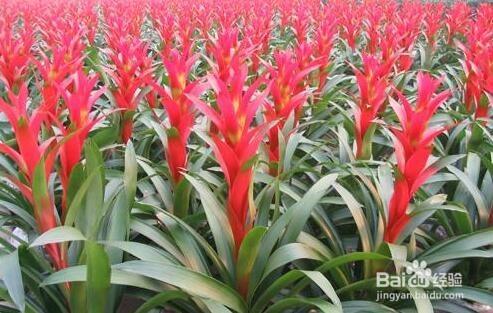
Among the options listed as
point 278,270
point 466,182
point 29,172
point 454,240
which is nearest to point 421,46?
point 466,182

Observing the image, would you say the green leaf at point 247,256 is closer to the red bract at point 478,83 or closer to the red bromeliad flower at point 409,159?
the red bromeliad flower at point 409,159

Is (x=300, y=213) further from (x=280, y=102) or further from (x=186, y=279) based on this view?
(x=280, y=102)

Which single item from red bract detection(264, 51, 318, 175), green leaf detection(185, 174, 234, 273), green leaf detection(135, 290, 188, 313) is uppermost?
red bract detection(264, 51, 318, 175)

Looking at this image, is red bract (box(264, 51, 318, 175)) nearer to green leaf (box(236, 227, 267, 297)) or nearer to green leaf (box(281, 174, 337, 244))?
green leaf (box(281, 174, 337, 244))

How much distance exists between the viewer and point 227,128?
5.64 ft

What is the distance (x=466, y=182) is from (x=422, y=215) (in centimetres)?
39

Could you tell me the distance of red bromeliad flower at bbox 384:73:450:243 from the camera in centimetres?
171

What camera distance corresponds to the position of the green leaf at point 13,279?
4.53 ft

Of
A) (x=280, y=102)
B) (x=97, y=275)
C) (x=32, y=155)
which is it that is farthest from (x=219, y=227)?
(x=280, y=102)

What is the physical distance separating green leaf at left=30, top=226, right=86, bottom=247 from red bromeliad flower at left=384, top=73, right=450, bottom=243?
1.09 metres

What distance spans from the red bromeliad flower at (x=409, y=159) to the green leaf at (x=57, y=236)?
43.0 inches

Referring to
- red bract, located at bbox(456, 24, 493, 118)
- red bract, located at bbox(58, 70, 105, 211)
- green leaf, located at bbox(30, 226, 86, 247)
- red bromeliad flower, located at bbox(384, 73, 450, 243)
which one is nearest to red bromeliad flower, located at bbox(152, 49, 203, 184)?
red bract, located at bbox(58, 70, 105, 211)

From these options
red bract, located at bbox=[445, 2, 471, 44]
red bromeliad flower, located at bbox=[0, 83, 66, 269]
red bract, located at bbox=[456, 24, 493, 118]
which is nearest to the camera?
red bromeliad flower, located at bbox=[0, 83, 66, 269]

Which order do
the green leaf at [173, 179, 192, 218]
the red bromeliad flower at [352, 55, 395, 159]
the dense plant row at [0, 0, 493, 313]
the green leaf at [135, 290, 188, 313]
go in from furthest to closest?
the red bromeliad flower at [352, 55, 395, 159], the green leaf at [173, 179, 192, 218], the dense plant row at [0, 0, 493, 313], the green leaf at [135, 290, 188, 313]
